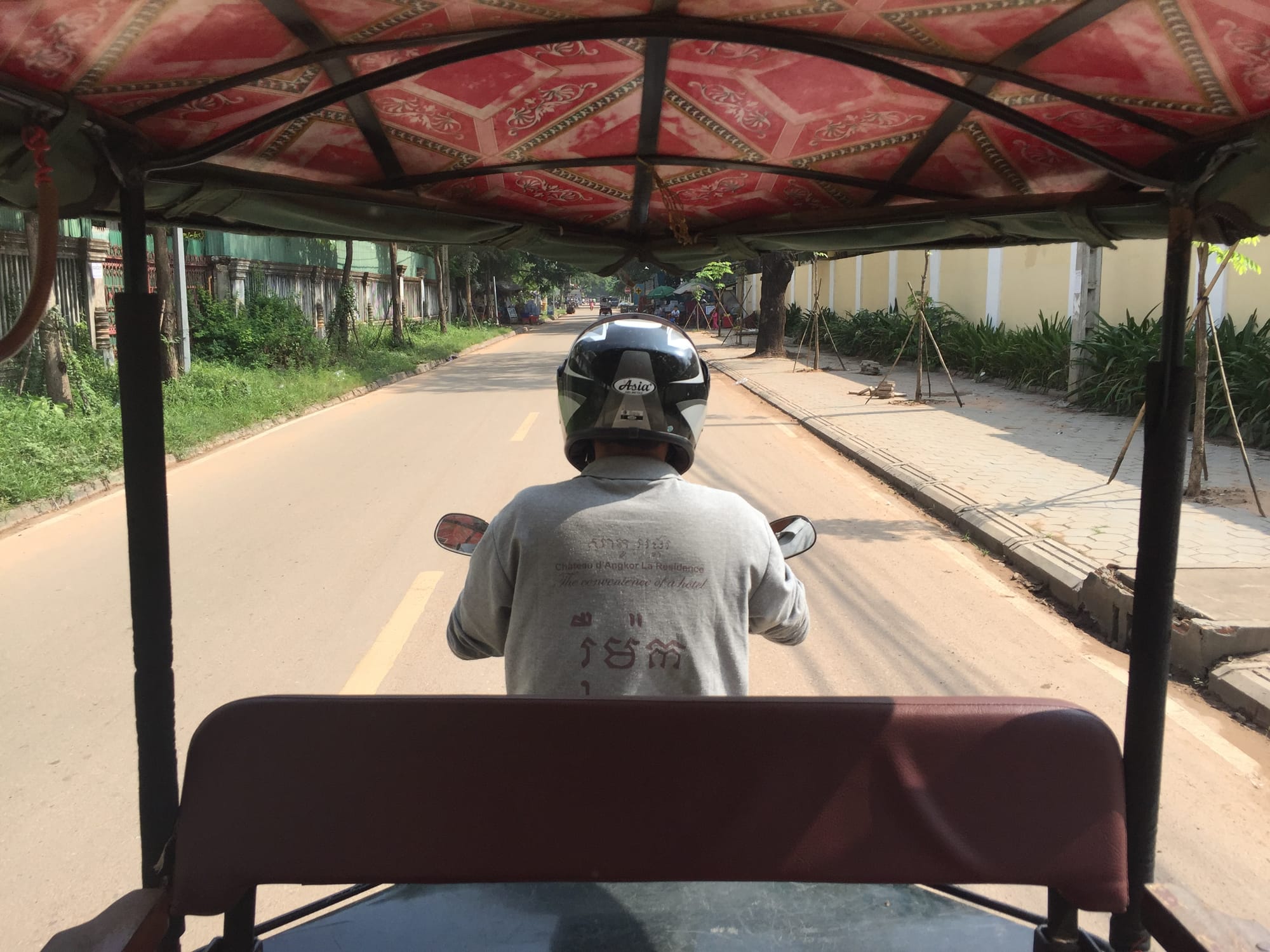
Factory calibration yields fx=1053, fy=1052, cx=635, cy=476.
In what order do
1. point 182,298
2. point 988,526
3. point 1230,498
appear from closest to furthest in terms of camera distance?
point 988,526 → point 1230,498 → point 182,298

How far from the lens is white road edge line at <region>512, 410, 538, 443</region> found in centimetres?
1352

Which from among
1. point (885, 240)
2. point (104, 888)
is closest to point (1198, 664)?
point (885, 240)

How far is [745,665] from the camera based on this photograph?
2.24 m

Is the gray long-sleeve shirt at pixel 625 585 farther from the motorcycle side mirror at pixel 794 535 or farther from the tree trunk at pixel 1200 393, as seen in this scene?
the tree trunk at pixel 1200 393

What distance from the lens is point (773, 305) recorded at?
91.4 feet

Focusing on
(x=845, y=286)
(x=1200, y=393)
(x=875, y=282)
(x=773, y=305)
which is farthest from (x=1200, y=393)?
(x=845, y=286)

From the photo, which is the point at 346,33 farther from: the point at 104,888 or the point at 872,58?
the point at 104,888

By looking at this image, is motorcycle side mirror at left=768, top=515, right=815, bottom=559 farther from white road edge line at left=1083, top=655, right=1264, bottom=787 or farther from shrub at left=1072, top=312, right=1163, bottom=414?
shrub at left=1072, top=312, right=1163, bottom=414

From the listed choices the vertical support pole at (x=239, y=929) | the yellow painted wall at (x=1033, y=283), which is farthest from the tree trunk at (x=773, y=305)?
the vertical support pole at (x=239, y=929)

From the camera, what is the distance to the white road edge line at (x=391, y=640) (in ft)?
16.7

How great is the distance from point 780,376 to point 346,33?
21053 mm

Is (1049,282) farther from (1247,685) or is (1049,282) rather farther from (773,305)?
(1247,685)

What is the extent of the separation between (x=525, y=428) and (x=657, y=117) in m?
11.8

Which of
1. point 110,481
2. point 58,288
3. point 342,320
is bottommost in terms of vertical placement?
point 110,481
